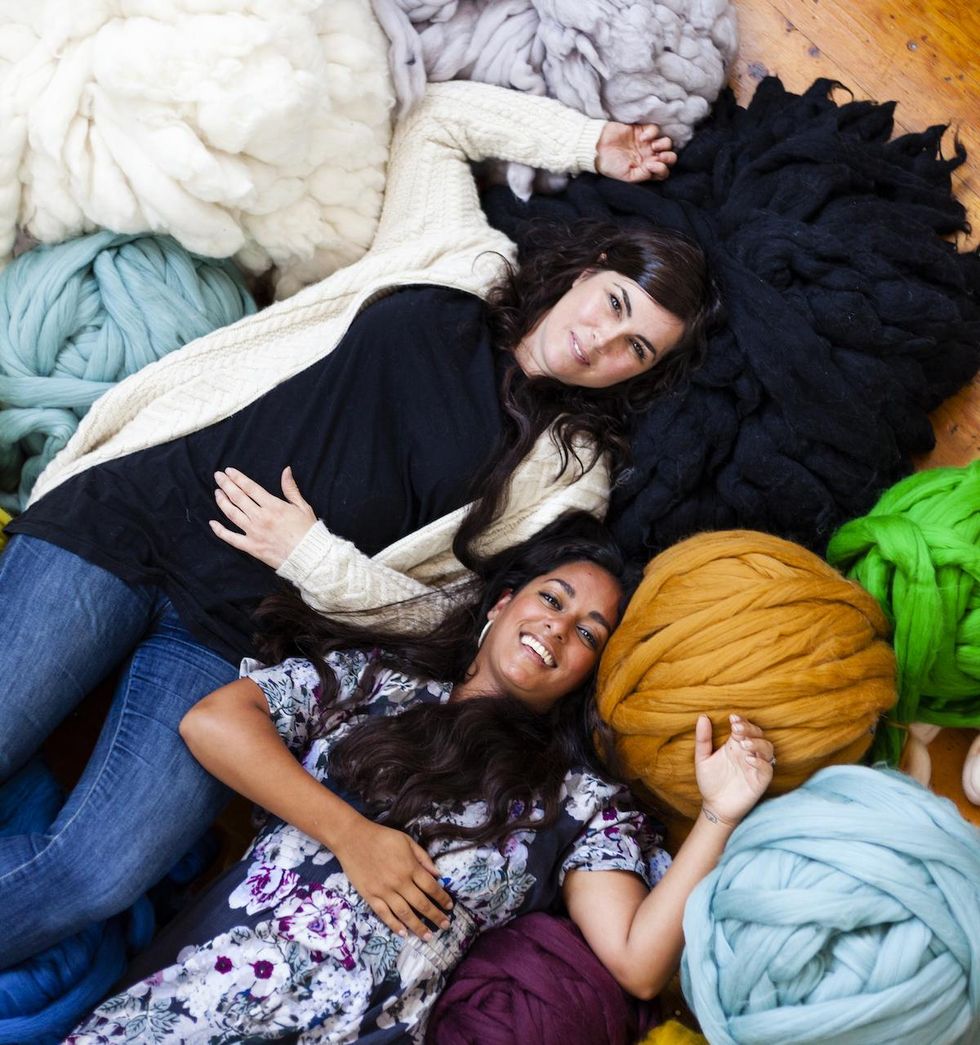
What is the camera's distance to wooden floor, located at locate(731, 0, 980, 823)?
1642mm

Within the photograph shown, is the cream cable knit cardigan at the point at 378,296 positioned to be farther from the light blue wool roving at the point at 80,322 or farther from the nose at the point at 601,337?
the nose at the point at 601,337

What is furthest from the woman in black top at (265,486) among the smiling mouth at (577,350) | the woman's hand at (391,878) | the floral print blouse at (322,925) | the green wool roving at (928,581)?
the green wool roving at (928,581)

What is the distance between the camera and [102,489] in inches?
56.4

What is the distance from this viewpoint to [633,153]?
1.60 meters

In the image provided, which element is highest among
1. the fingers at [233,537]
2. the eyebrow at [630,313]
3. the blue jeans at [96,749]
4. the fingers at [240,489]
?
the eyebrow at [630,313]

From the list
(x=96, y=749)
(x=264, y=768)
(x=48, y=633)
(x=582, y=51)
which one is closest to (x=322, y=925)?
(x=264, y=768)

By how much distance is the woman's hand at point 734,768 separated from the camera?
48.7 inches

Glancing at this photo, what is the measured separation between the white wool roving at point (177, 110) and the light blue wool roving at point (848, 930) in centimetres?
104

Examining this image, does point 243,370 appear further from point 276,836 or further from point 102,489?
point 276,836

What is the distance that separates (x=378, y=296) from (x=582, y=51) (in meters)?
0.47

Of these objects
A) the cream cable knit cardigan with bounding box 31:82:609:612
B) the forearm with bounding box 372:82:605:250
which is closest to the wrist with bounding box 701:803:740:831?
the cream cable knit cardigan with bounding box 31:82:609:612

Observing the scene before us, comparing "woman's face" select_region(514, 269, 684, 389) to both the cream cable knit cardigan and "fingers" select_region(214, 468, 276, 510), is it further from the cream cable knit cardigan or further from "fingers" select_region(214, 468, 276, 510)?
"fingers" select_region(214, 468, 276, 510)

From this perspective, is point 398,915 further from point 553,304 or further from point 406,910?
point 553,304

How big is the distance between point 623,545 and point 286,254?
64 cm
